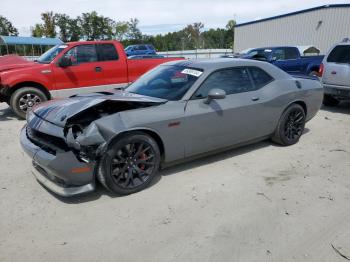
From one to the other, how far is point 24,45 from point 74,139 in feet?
135

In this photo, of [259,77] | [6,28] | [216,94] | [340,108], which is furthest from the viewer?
[6,28]

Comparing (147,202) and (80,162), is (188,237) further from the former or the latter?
(80,162)

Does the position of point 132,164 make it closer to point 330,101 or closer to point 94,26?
point 330,101

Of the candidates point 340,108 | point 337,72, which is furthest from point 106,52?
point 340,108

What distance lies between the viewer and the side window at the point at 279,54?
13.5 m

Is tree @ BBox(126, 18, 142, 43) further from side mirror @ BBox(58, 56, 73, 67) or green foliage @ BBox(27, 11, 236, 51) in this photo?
side mirror @ BBox(58, 56, 73, 67)

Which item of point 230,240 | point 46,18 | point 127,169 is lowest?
point 230,240

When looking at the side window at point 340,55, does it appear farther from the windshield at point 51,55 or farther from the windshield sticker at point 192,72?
the windshield at point 51,55

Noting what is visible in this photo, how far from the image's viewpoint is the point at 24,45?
128ft

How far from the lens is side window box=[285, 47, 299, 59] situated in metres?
13.5

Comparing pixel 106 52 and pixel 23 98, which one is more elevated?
pixel 106 52

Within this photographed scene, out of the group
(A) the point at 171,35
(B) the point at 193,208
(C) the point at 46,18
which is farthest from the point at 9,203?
(A) the point at 171,35

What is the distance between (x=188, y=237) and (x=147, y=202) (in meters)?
0.81

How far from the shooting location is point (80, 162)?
11.3 ft
